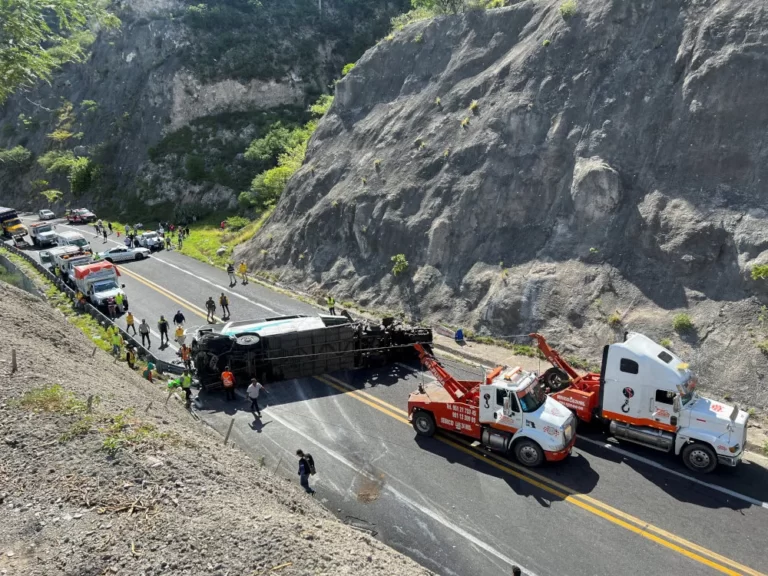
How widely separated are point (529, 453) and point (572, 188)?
1423cm

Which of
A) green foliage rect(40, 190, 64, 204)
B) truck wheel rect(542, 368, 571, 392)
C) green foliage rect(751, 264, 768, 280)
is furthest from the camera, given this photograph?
green foliage rect(40, 190, 64, 204)

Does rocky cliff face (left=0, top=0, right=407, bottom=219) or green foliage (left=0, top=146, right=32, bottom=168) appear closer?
rocky cliff face (left=0, top=0, right=407, bottom=219)

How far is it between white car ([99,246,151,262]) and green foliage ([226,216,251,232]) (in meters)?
7.96

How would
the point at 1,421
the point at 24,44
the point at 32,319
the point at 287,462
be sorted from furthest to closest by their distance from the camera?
1. the point at 32,319
2. the point at 24,44
3. the point at 287,462
4. the point at 1,421

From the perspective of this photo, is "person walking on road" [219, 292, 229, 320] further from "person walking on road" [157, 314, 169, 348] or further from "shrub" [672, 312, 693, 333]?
"shrub" [672, 312, 693, 333]

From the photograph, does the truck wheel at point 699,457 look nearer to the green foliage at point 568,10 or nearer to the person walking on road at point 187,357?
the person walking on road at point 187,357

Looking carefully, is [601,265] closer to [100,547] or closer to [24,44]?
[100,547]

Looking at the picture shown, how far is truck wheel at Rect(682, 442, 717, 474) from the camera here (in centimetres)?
1337

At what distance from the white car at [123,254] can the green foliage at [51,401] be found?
93.2 ft

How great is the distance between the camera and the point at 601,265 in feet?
72.3

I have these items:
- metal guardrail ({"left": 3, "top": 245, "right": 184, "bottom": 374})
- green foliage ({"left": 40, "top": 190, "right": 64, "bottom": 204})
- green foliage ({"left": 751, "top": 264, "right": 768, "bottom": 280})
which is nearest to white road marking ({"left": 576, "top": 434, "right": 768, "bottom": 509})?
green foliage ({"left": 751, "top": 264, "right": 768, "bottom": 280})

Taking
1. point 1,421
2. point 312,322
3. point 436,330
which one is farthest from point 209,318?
point 1,421

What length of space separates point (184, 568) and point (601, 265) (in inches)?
752

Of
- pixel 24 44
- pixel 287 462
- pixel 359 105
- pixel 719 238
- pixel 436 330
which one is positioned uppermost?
pixel 359 105
